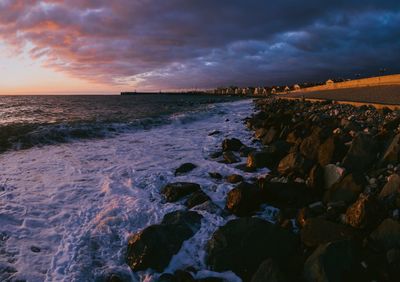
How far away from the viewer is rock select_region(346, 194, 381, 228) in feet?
13.4

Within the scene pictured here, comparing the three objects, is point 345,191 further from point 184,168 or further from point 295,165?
point 184,168

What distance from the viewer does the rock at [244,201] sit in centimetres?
545

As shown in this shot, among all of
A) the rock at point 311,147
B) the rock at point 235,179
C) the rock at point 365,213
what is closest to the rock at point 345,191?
the rock at point 365,213

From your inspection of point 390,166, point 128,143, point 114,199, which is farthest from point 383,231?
point 128,143

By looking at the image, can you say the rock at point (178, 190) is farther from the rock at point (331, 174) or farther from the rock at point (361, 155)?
the rock at point (361, 155)

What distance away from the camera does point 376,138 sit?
668 centimetres

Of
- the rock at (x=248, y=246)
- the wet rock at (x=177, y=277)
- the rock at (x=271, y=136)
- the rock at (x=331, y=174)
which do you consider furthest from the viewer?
the rock at (x=271, y=136)

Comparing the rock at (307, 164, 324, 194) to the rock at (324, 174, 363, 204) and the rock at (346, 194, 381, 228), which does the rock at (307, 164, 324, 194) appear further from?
the rock at (346, 194, 381, 228)

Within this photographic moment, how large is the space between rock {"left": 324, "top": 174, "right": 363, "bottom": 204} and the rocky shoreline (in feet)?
0.05

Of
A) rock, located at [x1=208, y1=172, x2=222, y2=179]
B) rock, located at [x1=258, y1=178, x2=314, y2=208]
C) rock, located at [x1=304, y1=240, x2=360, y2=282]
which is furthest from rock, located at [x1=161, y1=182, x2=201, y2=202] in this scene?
rock, located at [x1=304, y1=240, x2=360, y2=282]

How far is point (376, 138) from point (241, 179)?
120 inches

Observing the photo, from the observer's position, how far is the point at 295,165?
21.2 feet

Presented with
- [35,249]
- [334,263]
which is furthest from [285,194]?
[35,249]

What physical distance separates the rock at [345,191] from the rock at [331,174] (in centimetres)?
36
